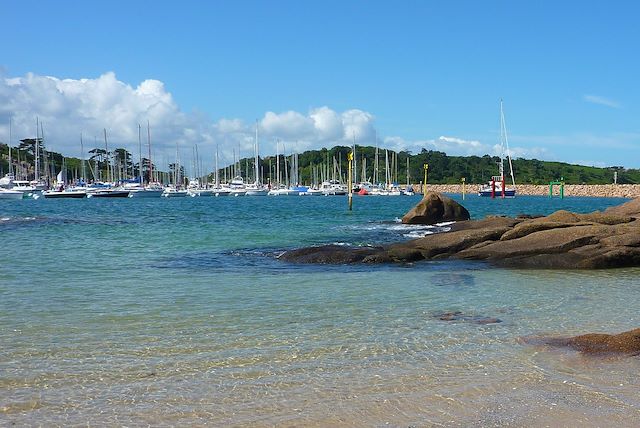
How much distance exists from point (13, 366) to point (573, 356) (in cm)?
808

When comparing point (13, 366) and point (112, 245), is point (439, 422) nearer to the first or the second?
point (13, 366)

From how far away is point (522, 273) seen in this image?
19.9m

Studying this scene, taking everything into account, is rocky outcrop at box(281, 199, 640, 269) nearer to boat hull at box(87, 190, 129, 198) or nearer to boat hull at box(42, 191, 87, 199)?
A: boat hull at box(42, 191, 87, 199)

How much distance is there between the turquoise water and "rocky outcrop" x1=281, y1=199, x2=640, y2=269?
4.28 ft

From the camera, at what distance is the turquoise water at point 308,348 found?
7.38 meters

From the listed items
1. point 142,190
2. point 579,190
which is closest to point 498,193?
point 579,190

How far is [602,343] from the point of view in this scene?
33.0 ft

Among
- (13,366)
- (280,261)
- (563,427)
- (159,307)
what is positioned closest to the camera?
(563,427)

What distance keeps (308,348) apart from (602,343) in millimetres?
4569

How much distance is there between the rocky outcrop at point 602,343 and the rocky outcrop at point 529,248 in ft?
36.7

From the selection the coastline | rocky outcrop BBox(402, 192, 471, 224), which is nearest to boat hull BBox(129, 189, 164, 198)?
rocky outcrop BBox(402, 192, 471, 224)

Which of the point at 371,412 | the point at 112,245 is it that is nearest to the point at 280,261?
the point at 112,245

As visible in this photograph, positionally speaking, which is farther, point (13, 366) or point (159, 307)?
point (159, 307)

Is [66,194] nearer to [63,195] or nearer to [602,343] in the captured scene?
[63,195]
